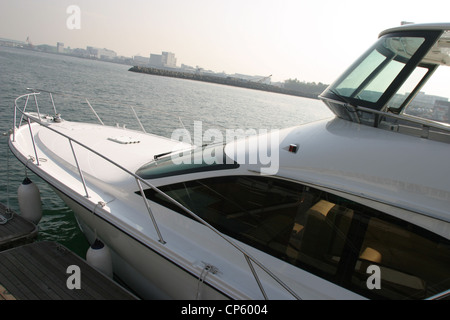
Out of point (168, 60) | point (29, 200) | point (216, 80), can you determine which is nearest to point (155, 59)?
point (168, 60)

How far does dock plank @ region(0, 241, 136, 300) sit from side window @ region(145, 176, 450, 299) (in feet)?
4.65

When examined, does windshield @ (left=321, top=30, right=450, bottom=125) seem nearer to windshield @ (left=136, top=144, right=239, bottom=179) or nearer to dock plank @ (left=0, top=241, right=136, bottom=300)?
windshield @ (left=136, top=144, right=239, bottom=179)

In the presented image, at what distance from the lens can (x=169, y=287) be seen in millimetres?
3115

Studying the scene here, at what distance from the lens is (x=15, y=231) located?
4.44 m

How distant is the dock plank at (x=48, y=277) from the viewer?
3291 mm

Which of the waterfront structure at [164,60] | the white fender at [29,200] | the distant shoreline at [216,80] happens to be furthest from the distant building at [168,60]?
the white fender at [29,200]

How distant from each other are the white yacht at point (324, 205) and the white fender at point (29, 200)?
1.54 m

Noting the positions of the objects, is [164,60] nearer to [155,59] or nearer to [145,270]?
[155,59]

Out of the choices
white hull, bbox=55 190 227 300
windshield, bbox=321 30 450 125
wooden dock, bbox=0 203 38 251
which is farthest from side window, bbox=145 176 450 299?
wooden dock, bbox=0 203 38 251

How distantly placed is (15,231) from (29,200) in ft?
1.65
